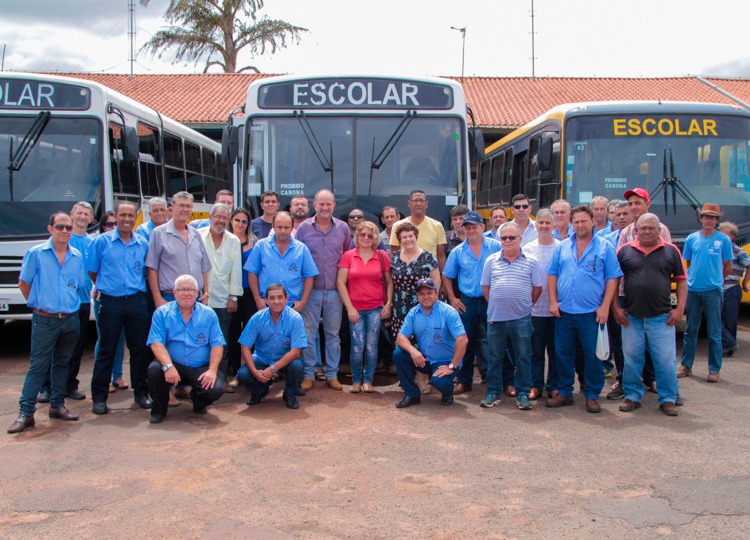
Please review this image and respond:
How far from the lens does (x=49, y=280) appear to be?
20.6 feet

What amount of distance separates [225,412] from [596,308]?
332 centimetres

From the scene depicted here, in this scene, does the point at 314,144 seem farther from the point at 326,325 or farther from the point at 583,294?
the point at 583,294

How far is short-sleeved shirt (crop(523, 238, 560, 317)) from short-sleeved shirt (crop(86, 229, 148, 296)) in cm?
352

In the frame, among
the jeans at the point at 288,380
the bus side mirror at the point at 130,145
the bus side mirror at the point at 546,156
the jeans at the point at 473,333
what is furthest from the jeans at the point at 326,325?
the bus side mirror at the point at 546,156

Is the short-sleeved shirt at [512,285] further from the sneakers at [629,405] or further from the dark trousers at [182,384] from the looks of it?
the dark trousers at [182,384]

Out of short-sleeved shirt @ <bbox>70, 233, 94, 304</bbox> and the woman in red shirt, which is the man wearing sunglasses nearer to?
the woman in red shirt

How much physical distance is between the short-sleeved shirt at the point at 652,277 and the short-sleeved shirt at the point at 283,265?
2.91 meters

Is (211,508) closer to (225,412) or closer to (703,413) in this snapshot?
(225,412)

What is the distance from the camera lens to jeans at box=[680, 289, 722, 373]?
7.68 meters

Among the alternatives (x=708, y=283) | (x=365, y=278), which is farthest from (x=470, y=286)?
(x=708, y=283)

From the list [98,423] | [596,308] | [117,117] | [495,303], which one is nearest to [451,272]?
[495,303]

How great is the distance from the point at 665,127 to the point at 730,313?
260 cm

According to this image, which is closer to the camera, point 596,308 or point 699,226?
point 596,308

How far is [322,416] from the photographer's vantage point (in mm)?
6430
